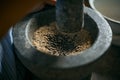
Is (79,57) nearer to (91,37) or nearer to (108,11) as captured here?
(91,37)

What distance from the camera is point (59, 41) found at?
1.42 metres

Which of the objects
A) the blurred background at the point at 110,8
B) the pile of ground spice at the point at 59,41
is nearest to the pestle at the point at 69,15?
the pile of ground spice at the point at 59,41

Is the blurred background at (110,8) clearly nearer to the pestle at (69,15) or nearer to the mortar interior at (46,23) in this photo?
the mortar interior at (46,23)

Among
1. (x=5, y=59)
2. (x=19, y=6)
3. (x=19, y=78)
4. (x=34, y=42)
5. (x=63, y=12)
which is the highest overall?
(x=19, y=6)

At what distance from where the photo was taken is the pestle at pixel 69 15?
4.06 ft

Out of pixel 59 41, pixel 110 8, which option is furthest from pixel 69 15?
pixel 110 8

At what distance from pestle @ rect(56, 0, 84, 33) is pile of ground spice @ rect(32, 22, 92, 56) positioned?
77 millimetres

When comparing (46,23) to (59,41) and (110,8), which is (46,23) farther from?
(110,8)

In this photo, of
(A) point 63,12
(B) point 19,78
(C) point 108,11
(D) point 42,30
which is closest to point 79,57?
(A) point 63,12

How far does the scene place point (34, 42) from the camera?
4.55 ft

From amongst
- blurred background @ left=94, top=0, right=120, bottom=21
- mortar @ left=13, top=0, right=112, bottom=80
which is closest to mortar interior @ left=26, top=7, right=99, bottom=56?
mortar @ left=13, top=0, right=112, bottom=80

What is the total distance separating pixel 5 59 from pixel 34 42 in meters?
0.49

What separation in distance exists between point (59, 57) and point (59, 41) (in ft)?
0.71

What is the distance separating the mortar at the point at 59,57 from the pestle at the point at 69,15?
14cm
